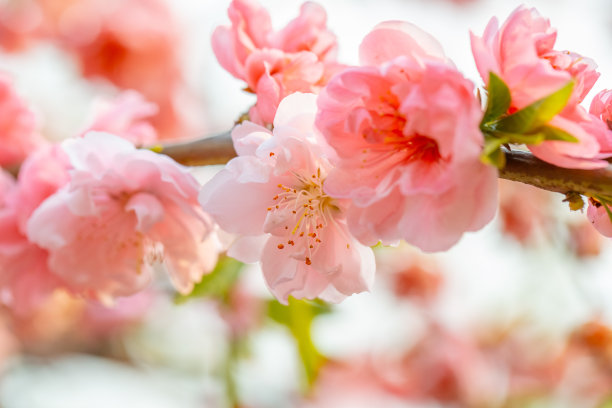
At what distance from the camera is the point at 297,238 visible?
0.61 meters

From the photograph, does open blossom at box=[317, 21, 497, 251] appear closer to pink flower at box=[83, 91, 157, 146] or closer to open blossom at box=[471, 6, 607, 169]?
open blossom at box=[471, 6, 607, 169]

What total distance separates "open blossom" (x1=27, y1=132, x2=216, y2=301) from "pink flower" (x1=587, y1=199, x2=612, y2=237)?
364 mm

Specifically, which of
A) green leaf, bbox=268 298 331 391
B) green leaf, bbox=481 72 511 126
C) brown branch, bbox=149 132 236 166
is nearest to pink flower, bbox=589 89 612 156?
green leaf, bbox=481 72 511 126

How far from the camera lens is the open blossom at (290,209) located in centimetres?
55

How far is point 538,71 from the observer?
1.55 feet

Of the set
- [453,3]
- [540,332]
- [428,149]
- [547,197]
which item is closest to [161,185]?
[428,149]

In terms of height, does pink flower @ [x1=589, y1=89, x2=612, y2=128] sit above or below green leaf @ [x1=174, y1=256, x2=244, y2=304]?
above

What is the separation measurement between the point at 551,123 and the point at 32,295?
0.66 meters

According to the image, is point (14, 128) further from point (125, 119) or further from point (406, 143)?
point (406, 143)

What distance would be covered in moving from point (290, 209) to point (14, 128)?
0.54m

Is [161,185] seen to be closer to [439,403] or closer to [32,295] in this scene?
[32,295]

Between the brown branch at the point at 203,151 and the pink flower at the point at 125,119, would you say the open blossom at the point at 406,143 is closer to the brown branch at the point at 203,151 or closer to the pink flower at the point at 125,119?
the brown branch at the point at 203,151

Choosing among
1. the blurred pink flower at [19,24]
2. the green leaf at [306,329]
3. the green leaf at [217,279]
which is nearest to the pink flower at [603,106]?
the green leaf at [217,279]

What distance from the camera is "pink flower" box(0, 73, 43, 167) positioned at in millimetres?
926
